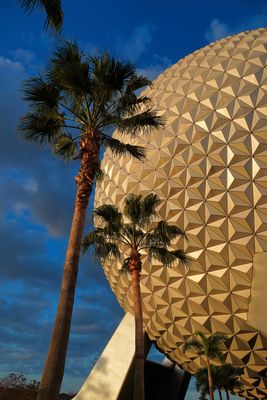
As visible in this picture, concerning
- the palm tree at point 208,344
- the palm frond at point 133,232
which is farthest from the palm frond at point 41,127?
the palm tree at point 208,344

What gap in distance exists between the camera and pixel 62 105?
9602 mm

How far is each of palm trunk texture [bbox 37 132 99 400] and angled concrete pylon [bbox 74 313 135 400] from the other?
46.7 ft

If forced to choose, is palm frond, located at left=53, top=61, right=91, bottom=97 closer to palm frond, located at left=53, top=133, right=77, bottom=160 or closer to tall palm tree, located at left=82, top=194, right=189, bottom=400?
palm frond, located at left=53, top=133, right=77, bottom=160

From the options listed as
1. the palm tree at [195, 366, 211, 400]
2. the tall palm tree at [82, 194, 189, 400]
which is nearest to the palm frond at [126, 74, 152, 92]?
the tall palm tree at [82, 194, 189, 400]

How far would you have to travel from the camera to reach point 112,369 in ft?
69.0

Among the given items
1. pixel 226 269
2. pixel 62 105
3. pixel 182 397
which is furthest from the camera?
pixel 182 397

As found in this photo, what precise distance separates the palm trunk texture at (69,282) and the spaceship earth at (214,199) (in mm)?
9320

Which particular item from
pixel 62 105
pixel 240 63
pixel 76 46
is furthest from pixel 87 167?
pixel 240 63

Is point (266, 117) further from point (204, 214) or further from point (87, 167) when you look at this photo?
point (87, 167)

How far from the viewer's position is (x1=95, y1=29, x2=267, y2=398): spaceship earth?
17266mm

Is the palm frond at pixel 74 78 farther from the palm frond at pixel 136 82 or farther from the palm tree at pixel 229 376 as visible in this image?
the palm tree at pixel 229 376

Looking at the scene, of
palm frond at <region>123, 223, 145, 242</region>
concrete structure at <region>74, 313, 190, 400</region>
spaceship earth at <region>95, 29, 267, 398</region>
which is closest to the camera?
palm frond at <region>123, 223, 145, 242</region>

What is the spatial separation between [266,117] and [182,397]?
20.0 meters

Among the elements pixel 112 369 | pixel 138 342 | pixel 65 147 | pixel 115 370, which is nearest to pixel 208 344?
pixel 138 342
